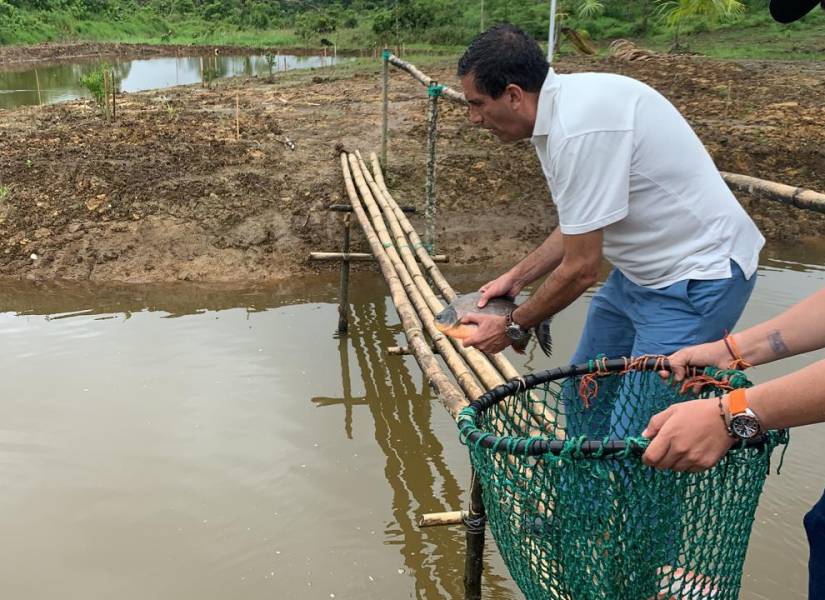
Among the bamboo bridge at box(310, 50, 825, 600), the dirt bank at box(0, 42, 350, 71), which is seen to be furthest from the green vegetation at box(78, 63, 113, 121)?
the dirt bank at box(0, 42, 350, 71)

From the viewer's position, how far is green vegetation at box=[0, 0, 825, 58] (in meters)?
16.0

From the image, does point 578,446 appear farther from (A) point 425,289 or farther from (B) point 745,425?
(A) point 425,289

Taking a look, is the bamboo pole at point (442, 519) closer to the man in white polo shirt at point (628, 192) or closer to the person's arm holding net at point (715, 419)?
the man in white polo shirt at point (628, 192)

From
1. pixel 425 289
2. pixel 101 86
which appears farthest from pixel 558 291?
pixel 101 86

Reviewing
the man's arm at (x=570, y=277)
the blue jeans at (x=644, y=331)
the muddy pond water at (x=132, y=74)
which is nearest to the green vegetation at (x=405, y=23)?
the muddy pond water at (x=132, y=74)

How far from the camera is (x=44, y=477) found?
3.55 m

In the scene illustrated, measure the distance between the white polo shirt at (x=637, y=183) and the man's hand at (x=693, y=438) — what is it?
0.71 meters

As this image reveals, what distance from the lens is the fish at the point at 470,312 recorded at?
238 centimetres

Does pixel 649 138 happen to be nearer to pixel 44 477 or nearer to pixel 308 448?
pixel 308 448

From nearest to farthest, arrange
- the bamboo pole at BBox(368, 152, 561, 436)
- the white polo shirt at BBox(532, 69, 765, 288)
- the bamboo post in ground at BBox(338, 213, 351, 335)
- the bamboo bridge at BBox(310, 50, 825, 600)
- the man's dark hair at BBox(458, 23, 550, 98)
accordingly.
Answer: the white polo shirt at BBox(532, 69, 765, 288) → the man's dark hair at BBox(458, 23, 550, 98) → the bamboo pole at BBox(368, 152, 561, 436) → the bamboo bridge at BBox(310, 50, 825, 600) → the bamboo post in ground at BBox(338, 213, 351, 335)

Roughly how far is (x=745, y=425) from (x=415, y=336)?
2076mm

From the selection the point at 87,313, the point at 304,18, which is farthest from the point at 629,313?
the point at 304,18

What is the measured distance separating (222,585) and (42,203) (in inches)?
183

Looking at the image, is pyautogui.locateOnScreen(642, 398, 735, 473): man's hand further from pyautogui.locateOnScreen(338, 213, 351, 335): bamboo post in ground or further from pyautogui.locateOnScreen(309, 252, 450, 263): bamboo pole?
pyautogui.locateOnScreen(338, 213, 351, 335): bamboo post in ground
